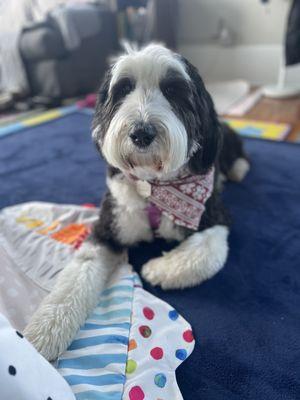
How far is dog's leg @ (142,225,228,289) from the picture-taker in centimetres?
150

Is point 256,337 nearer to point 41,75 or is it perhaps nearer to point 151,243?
point 151,243

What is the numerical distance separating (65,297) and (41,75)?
3.72m

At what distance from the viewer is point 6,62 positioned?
4.39 metres

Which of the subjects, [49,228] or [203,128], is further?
[49,228]

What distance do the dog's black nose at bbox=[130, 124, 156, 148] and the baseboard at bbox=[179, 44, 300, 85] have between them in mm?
3599

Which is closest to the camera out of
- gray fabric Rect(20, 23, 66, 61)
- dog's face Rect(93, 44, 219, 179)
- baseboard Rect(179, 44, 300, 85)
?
dog's face Rect(93, 44, 219, 179)

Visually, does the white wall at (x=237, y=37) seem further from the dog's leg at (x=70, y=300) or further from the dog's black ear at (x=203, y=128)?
the dog's leg at (x=70, y=300)

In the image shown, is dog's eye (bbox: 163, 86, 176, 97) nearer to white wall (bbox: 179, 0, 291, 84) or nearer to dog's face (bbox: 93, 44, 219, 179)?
dog's face (bbox: 93, 44, 219, 179)

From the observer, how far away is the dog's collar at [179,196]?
1.55 meters

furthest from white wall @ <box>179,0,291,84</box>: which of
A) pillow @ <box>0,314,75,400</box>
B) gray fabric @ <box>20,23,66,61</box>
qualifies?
pillow @ <box>0,314,75,400</box>

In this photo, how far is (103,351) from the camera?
1241mm

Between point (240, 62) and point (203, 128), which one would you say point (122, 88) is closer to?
point (203, 128)

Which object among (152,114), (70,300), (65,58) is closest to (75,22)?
(65,58)

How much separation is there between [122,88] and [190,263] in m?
0.74
